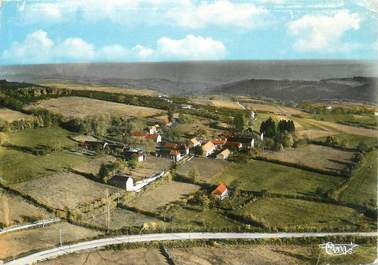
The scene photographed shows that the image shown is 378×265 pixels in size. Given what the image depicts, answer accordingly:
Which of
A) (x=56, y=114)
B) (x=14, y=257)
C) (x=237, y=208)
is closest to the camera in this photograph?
(x=14, y=257)

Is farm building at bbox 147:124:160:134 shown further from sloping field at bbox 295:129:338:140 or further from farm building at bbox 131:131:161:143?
sloping field at bbox 295:129:338:140

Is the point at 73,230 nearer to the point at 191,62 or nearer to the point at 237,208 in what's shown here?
the point at 237,208

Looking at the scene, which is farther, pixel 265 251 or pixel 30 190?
pixel 30 190

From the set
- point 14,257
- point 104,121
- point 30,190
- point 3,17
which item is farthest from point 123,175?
point 3,17

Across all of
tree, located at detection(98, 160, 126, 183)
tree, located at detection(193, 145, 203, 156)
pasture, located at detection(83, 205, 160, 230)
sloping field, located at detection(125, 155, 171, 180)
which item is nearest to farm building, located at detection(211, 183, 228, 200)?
tree, located at detection(193, 145, 203, 156)

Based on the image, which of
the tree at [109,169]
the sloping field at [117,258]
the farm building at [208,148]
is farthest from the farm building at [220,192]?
the tree at [109,169]
